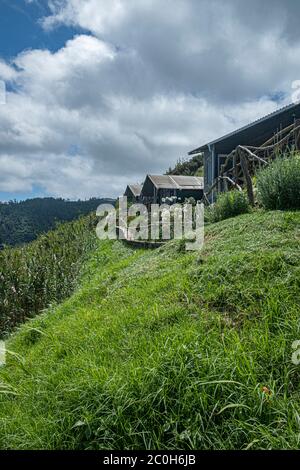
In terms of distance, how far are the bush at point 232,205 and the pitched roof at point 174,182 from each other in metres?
19.4

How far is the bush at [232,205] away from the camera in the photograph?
23.1ft

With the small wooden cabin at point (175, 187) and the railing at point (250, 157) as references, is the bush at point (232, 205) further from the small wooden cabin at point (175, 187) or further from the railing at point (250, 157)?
the small wooden cabin at point (175, 187)

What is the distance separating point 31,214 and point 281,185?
102265 millimetres

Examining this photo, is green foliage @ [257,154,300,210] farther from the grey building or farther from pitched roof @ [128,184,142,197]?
pitched roof @ [128,184,142,197]

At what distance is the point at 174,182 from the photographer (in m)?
27.9

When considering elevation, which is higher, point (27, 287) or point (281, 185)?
point (281, 185)

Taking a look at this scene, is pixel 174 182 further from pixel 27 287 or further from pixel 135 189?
pixel 27 287

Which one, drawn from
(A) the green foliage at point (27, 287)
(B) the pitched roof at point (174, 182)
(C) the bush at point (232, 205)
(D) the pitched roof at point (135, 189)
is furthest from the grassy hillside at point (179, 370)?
(D) the pitched roof at point (135, 189)

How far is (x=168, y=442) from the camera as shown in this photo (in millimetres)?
2008

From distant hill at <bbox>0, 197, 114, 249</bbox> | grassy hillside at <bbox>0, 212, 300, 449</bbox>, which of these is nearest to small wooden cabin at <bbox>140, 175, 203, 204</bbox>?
grassy hillside at <bbox>0, 212, 300, 449</bbox>

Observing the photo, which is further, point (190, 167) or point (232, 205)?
point (190, 167)

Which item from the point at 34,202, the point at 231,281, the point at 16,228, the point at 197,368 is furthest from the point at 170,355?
the point at 34,202

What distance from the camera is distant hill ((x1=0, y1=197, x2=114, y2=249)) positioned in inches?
2950

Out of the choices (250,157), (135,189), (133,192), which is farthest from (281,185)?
(135,189)
